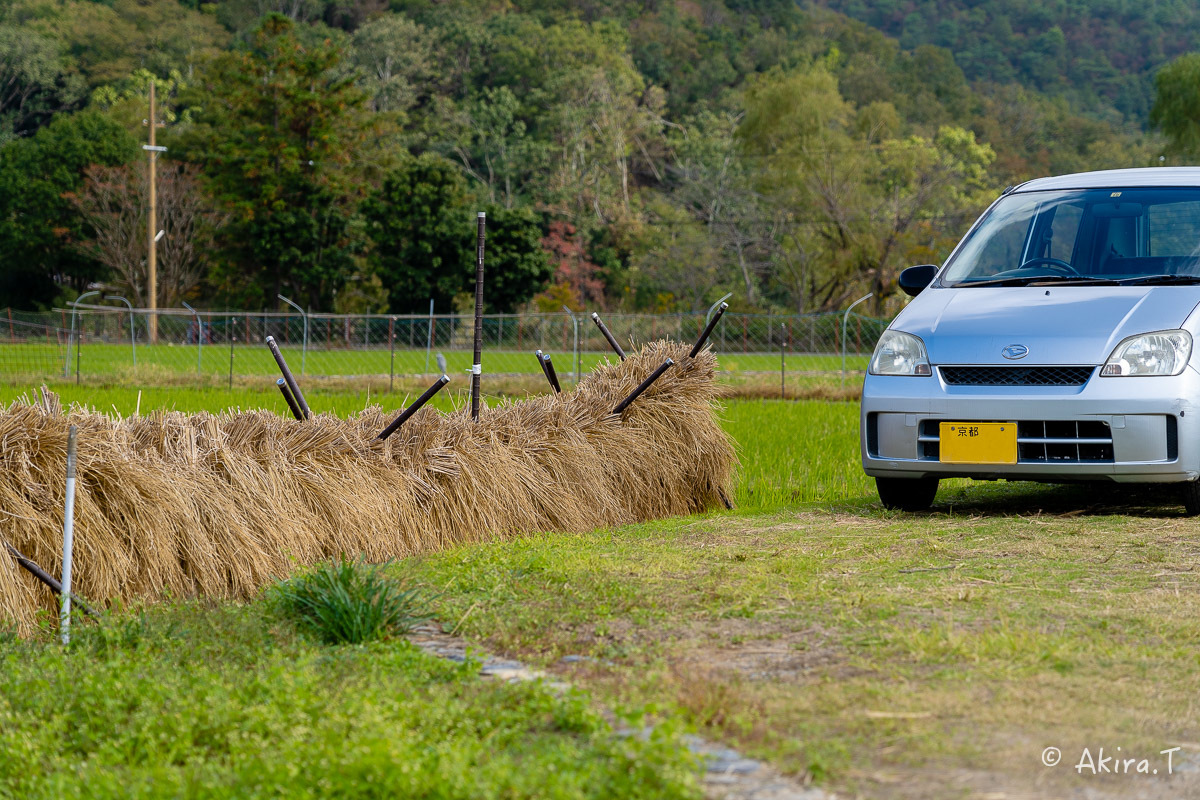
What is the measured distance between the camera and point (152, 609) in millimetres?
4812

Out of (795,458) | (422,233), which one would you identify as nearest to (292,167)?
(422,233)

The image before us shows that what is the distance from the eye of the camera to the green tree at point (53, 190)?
182ft

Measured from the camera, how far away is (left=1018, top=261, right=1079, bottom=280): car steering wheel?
23.5ft

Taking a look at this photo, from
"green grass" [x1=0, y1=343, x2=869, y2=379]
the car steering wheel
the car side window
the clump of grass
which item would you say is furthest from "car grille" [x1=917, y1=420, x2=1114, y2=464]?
"green grass" [x1=0, y1=343, x2=869, y2=379]

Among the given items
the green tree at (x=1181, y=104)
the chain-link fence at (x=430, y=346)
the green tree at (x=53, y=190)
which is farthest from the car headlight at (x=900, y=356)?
the green tree at (x=53, y=190)

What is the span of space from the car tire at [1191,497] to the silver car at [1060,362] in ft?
0.04

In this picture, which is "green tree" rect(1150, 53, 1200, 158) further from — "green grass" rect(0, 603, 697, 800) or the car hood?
"green grass" rect(0, 603, 697, 800)

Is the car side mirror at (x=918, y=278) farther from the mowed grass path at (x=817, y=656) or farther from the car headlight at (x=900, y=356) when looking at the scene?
the mowed grass path at (x=817, y=656)

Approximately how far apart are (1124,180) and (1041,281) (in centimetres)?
107

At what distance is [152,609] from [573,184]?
5599 cm

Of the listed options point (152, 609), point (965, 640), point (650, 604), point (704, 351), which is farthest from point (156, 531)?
point (704, 351)

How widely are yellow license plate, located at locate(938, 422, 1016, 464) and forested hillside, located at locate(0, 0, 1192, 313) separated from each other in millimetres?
39637

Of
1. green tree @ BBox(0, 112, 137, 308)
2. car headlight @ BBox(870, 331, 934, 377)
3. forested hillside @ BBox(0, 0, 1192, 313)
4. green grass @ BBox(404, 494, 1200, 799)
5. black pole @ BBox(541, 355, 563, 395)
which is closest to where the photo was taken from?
green grass @ BBox(404, 494, 1200, 799)

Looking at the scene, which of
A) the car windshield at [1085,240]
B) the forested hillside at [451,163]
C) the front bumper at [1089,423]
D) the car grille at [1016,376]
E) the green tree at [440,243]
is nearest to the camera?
the front bumper at [1089,423]
